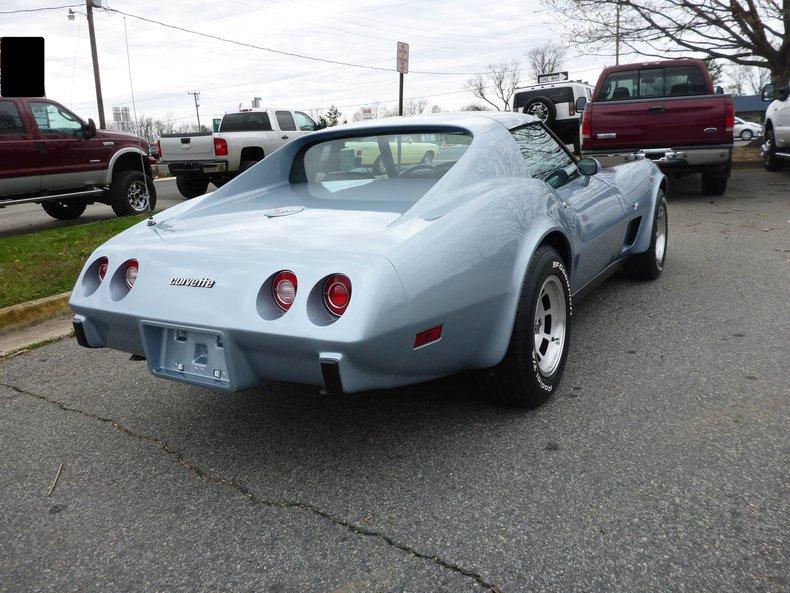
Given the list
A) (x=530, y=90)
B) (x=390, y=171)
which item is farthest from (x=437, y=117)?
(x=530, y=90)

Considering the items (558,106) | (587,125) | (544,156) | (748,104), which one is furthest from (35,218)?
(748,104)

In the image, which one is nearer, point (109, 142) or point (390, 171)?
point (390, 171)

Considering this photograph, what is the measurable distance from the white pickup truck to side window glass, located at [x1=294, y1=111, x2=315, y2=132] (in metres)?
0.39

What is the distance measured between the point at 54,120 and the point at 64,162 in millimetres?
620

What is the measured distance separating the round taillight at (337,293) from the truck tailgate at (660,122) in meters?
7.92

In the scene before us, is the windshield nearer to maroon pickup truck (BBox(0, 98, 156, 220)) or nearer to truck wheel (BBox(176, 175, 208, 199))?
maroon pickup truck (BBox(0, 98, 156, 220))

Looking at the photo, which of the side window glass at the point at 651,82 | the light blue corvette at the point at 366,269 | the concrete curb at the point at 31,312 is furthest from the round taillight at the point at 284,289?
the side window glass at the point at 651,82

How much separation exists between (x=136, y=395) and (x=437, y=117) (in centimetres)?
214

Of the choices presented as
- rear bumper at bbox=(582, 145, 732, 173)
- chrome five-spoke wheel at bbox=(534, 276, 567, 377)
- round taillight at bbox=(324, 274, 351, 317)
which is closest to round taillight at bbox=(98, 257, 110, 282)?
round taillight at bbox=(324, 274, 351, 317)

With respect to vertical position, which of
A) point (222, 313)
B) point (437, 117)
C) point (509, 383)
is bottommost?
point (509, 383)

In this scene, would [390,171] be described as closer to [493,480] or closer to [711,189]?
[493,480]

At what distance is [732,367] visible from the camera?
3.53m

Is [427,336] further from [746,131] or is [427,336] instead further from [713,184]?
[746,131]

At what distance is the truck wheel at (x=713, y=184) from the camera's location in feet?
32.7
